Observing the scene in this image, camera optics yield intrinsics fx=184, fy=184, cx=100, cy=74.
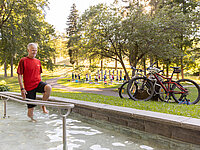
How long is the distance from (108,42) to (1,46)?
821 cm

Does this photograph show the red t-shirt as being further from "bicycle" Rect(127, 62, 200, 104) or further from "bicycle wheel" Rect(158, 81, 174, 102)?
"bicycle wheel" Rect(158, 81, 174, 102)

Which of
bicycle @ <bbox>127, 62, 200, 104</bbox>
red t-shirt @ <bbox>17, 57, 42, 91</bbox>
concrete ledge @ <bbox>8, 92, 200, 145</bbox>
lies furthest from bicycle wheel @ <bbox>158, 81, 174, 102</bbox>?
red t-shirt @ <bbox>17, 57, 42, 91</bbox>

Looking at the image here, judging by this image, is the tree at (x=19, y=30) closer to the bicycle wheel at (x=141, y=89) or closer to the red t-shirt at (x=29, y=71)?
the red t-shirt at (x=29, y=71)

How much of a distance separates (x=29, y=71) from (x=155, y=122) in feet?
9.68

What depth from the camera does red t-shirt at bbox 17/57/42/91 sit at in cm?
422

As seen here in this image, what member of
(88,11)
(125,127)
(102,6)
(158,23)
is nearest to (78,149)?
(125,127)

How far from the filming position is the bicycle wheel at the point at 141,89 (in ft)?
18.8

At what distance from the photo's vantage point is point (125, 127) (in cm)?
379

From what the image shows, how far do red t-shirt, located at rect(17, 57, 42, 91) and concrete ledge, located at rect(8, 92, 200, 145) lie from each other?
4.77 feet

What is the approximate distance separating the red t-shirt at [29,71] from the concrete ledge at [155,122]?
1.45 metres

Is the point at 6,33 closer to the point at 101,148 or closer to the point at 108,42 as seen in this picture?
the point at 108,42

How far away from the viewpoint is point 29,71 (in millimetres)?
4262

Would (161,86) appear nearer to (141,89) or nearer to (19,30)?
(141,89)

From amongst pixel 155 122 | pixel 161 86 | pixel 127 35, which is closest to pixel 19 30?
pixel 127 35
